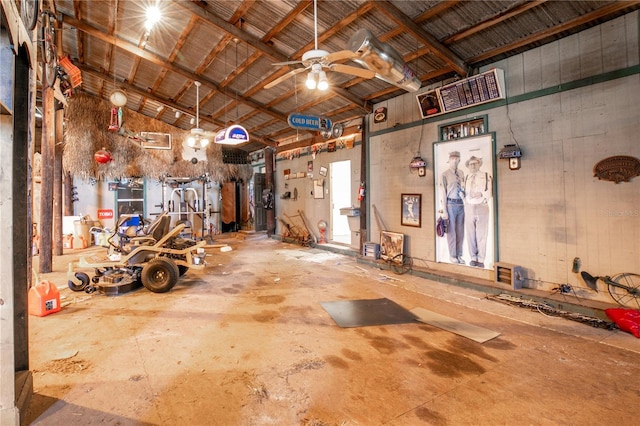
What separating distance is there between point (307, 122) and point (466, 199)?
3.35 m

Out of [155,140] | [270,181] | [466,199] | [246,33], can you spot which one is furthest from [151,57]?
[466,199]

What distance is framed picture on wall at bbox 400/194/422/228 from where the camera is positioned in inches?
244

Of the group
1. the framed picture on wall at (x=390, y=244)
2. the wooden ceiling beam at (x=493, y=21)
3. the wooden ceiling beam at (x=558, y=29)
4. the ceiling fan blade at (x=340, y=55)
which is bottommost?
the framed picture on wall at (x=390, y=244)

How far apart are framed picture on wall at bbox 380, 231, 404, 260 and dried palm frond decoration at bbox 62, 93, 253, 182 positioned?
24.4 feet

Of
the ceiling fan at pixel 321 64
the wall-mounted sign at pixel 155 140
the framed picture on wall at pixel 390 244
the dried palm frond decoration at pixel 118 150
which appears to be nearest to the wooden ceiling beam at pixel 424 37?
the ceiling fan at pixel 321 64

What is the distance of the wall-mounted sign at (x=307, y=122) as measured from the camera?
5.86 metres

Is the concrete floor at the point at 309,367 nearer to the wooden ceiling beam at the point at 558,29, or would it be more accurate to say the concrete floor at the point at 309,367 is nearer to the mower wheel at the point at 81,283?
the mower wheel at the point at 81,283

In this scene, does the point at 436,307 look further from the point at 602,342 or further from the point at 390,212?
the point at 390,212

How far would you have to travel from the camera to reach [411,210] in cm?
636

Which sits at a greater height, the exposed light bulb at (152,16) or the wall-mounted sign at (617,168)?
the exposed light bulb at (152,16)

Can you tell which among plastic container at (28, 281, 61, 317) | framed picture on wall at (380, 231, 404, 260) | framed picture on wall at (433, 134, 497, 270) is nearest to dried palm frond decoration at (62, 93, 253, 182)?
plastic container at (28, 281, 61, 317)

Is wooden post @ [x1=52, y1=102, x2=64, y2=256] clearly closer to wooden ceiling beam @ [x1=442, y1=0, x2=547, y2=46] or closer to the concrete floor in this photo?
the concrete floor

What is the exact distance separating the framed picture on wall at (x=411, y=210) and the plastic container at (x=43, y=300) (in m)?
5.88

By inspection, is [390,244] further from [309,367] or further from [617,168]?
[309,367]
